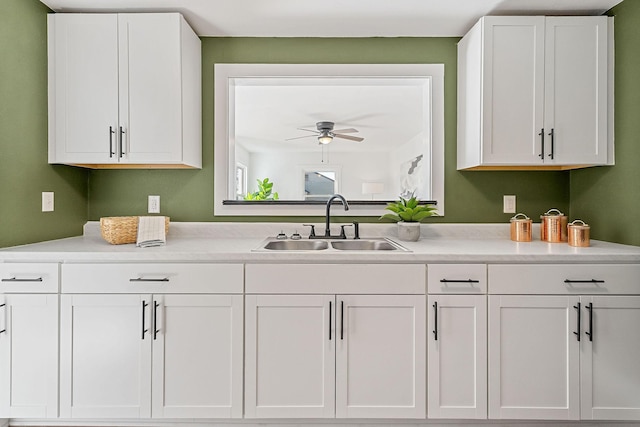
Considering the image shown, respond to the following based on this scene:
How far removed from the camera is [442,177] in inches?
95.2

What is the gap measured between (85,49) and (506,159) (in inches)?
96.8

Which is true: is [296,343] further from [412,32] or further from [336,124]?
[336,124]

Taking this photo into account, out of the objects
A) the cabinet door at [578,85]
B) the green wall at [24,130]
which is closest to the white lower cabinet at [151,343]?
the green wall at [24,130]

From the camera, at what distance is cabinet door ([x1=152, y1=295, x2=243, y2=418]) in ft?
5.72

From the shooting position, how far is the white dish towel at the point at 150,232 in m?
1.98

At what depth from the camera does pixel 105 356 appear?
1.75 m

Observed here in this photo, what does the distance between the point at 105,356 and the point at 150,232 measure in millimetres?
648

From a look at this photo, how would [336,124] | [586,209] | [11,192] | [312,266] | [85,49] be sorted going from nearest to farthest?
[312,266] < [11,192] < [85,49] < [586,209] < [336,124]

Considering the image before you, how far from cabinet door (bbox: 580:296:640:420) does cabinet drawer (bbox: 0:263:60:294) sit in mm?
2524

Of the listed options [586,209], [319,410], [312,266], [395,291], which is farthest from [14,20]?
[586,209]

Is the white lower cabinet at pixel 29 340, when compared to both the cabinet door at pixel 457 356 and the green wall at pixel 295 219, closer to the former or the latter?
the green wall at pixel 295 219

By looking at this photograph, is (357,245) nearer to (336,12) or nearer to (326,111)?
(336,12)

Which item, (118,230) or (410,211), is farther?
(410,211)

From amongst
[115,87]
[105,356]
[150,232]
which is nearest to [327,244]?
[150,232]
